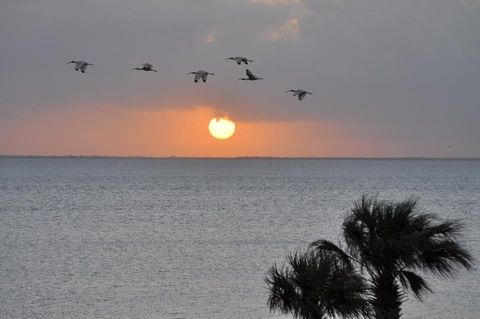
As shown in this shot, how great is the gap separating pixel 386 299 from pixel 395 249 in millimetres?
1454

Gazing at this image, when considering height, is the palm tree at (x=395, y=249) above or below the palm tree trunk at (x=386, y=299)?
above

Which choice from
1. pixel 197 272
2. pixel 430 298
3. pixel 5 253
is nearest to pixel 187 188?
pixel 5 253

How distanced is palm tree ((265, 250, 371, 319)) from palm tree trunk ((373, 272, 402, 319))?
0.83m

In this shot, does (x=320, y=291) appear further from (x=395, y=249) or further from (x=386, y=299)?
(x=395, y=249)

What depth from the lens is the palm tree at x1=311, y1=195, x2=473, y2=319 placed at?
83.5 ft

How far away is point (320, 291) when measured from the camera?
80.1 feet

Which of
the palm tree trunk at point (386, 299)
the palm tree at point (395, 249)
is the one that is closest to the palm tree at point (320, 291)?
the palm tree trunk at point (386, 299)

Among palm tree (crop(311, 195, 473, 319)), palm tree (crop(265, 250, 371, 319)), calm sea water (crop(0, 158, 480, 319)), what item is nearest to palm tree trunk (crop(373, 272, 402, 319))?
palm tree (crop(311, 195, 473, 319))

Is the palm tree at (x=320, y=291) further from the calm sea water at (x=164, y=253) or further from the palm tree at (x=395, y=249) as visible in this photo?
the calm sea water at (x=164, y=253)

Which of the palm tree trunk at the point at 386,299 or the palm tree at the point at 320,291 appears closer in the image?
the palm tree at the point at 320,291

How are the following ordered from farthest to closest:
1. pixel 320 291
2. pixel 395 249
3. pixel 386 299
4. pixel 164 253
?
pixel 164 253, pixel 386 299, pixel 395 249, pixel 320 291

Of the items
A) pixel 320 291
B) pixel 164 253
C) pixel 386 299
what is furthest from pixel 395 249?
pixel 164 253

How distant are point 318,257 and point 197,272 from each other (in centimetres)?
3629

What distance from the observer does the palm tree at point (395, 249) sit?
83.5 feet
